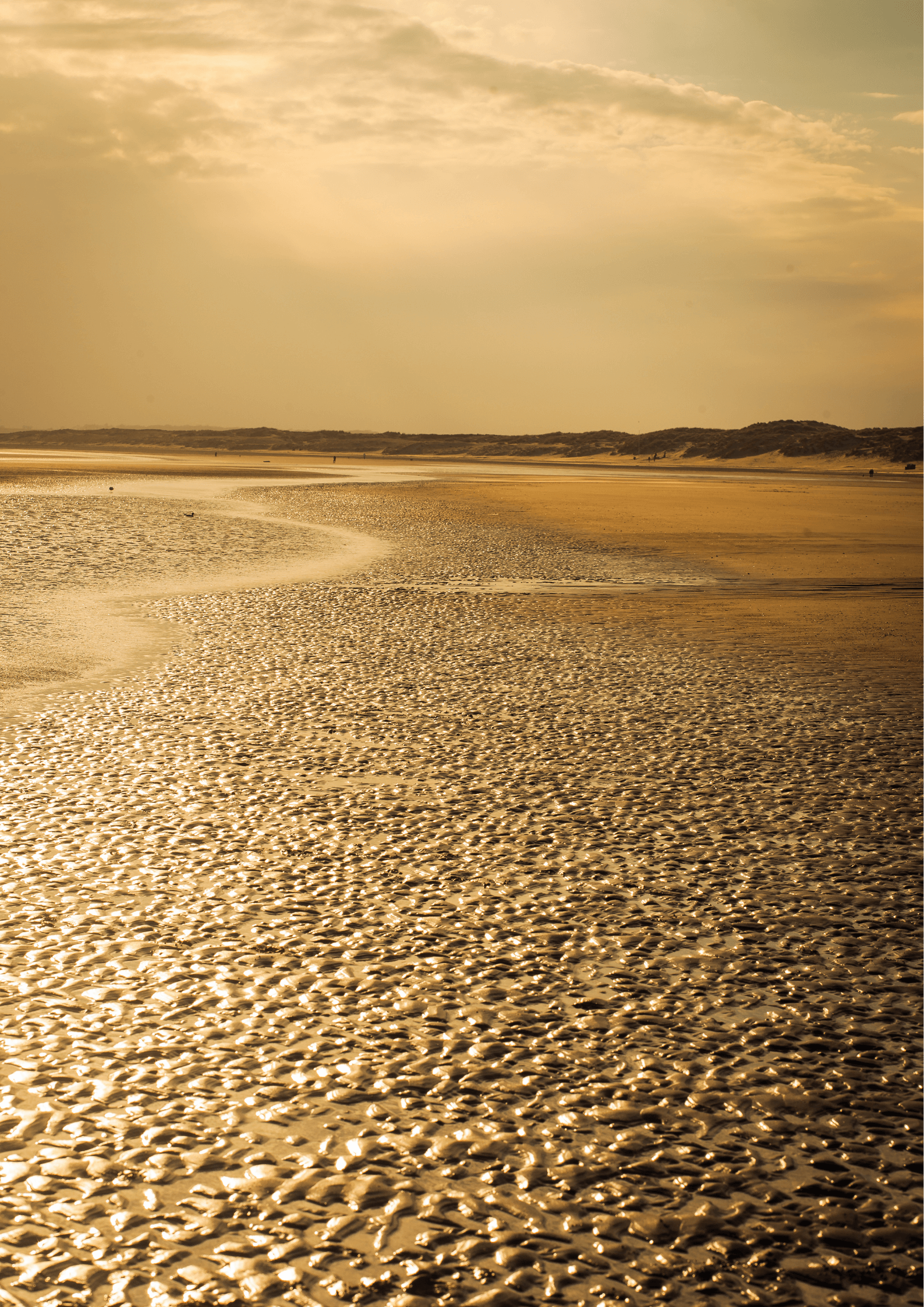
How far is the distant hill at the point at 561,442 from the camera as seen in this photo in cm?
10619

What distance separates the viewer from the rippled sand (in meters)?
2.56

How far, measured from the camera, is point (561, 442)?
14850cm

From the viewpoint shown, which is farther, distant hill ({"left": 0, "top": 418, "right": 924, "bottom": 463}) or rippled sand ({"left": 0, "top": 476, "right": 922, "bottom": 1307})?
distant hill ({"left": 0, "top": 418, "right": 924, "bottom": 463})

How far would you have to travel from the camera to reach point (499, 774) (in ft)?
21.0

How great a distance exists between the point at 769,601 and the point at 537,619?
151 inches

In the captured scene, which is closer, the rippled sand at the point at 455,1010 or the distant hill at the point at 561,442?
the rippled sand at the point at 455,1010

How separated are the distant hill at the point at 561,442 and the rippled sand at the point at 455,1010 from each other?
8822 centimetres

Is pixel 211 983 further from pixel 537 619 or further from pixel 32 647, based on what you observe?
pixel 537 619

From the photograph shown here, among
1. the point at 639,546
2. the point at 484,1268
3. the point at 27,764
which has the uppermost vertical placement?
the point at 639,546

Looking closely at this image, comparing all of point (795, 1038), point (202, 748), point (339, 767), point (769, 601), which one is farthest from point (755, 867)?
point (769, 601)

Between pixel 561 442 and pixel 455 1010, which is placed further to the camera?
pixel 561 442

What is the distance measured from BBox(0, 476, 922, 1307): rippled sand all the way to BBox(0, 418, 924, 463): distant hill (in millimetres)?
88222

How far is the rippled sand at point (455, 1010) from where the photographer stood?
2562 millimetres

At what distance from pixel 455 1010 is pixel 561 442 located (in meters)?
149
